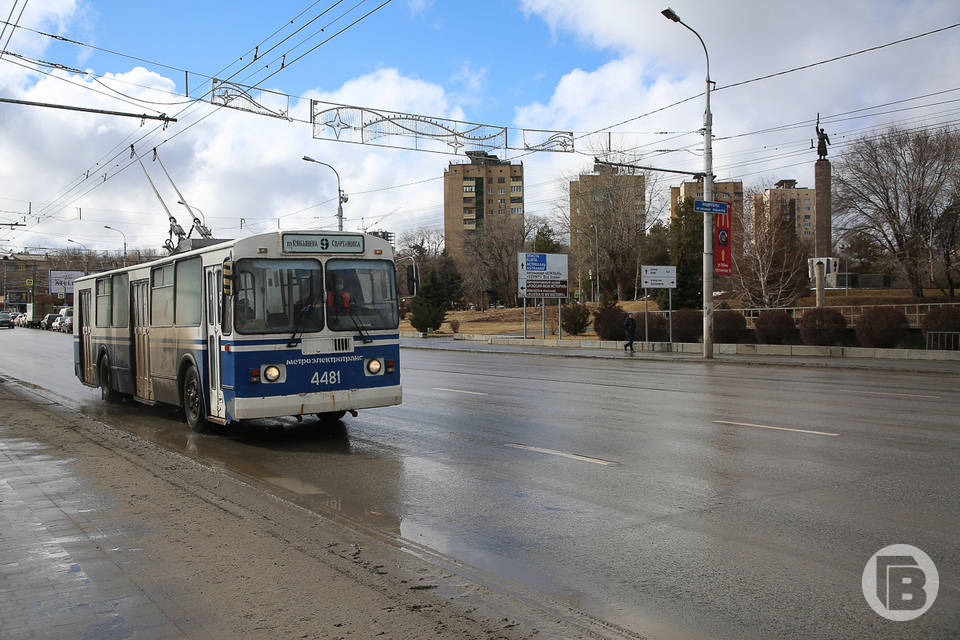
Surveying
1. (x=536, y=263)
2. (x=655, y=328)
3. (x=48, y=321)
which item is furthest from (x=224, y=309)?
(x=48, y=321)

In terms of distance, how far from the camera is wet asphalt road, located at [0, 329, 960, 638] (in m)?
4.62

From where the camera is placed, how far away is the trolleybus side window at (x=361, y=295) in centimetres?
1065

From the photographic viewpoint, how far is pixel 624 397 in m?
15.6

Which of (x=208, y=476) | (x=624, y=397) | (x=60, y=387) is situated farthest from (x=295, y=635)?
(x=60, y=387)

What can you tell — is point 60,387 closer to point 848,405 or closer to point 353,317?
point 353,317

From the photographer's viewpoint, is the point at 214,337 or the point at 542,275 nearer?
the point at 214,337

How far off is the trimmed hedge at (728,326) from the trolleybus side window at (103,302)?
26.3 meters

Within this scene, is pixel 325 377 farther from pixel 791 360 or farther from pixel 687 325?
pixel 687 325

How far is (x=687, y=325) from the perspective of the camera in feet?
120

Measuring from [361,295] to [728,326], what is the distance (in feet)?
88.7

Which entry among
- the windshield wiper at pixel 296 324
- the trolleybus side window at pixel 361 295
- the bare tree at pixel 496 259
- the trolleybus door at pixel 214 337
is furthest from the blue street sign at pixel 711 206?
the bare tree at pixel 496 259

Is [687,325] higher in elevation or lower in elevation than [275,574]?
higher

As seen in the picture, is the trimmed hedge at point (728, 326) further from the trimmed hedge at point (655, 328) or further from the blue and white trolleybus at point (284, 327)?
the blue and white trolleybus at point (284, 327)

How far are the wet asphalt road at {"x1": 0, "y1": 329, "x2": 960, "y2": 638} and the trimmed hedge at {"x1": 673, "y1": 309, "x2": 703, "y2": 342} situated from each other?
2075 centimetres
